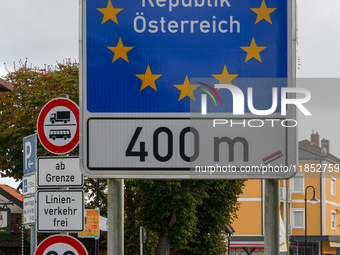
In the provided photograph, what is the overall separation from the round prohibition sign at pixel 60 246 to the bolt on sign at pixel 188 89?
2.69 meters

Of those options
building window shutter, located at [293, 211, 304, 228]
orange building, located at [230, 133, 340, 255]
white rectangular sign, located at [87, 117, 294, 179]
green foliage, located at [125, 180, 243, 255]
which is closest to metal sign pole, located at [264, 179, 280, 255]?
white rectangular sign, located at [87, 117, 294, 179]

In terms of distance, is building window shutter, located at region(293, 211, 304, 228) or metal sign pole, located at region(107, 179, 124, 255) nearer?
metal sign pole, located at region(107, 179, 124, 255)

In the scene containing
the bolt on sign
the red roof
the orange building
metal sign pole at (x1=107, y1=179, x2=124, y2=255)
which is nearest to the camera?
the bolt on sign

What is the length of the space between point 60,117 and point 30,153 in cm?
99

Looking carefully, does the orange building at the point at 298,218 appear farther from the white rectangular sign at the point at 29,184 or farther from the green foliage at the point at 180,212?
the white rectangular sign at the point at 29,184

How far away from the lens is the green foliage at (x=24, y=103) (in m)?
27.3

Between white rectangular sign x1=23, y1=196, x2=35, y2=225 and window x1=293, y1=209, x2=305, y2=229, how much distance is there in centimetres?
6242

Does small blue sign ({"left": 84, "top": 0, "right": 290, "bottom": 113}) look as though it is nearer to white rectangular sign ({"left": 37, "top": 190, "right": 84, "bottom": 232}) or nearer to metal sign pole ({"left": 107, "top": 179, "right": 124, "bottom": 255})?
metal sign pole ({"left": 107, "top": 179, "right": 124, "bottom": 255})

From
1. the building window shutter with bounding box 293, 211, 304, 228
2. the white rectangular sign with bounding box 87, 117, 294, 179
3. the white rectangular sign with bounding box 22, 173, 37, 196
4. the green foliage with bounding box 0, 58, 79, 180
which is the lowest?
the building window shutter with bounding box 293, 211, 304, 228

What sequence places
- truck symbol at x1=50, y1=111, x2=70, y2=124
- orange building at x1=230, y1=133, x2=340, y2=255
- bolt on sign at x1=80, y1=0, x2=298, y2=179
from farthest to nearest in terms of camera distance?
1. orange building at x1=230, y1=133, x2=340, y2=255
2. truck symbol at x1=50, y1=111, x2=70, y2=124
3. bolt on sign at x1=80, y1=0, x2=298, y2=179

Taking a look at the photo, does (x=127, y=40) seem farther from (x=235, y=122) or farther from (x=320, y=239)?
(x=320, y=239)

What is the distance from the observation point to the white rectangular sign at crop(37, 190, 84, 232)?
5605 mm

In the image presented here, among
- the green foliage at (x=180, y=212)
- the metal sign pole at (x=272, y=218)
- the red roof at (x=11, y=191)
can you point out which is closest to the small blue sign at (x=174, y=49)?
the metal sign pole at (x=272, y=218)

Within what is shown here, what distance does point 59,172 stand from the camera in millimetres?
5840
